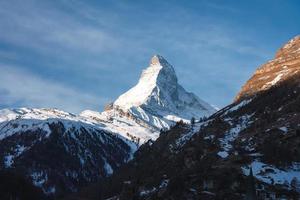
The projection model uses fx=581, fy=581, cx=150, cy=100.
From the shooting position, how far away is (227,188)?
196500 millimetres

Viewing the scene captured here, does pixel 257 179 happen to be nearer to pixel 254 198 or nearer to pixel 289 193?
pixel 289 193

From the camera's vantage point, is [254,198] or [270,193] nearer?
[254,198]

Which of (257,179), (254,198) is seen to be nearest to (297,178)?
(257,179)

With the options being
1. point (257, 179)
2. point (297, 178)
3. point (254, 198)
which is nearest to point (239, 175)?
point (257, 179)

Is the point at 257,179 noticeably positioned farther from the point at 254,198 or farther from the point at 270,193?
the point at 254,198

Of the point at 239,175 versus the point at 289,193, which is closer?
the point at 289,193

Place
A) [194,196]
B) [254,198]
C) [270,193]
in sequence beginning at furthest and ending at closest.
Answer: [194,196] < [270,193] < [254,198]

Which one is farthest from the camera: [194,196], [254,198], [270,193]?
[194,196]

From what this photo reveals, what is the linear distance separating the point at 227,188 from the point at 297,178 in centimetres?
2480

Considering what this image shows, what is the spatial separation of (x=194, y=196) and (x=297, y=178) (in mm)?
35916

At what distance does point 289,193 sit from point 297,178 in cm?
1495

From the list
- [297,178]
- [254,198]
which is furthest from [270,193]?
[254,198]

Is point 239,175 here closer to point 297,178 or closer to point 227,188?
point 227,188

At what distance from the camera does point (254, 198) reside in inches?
5699
